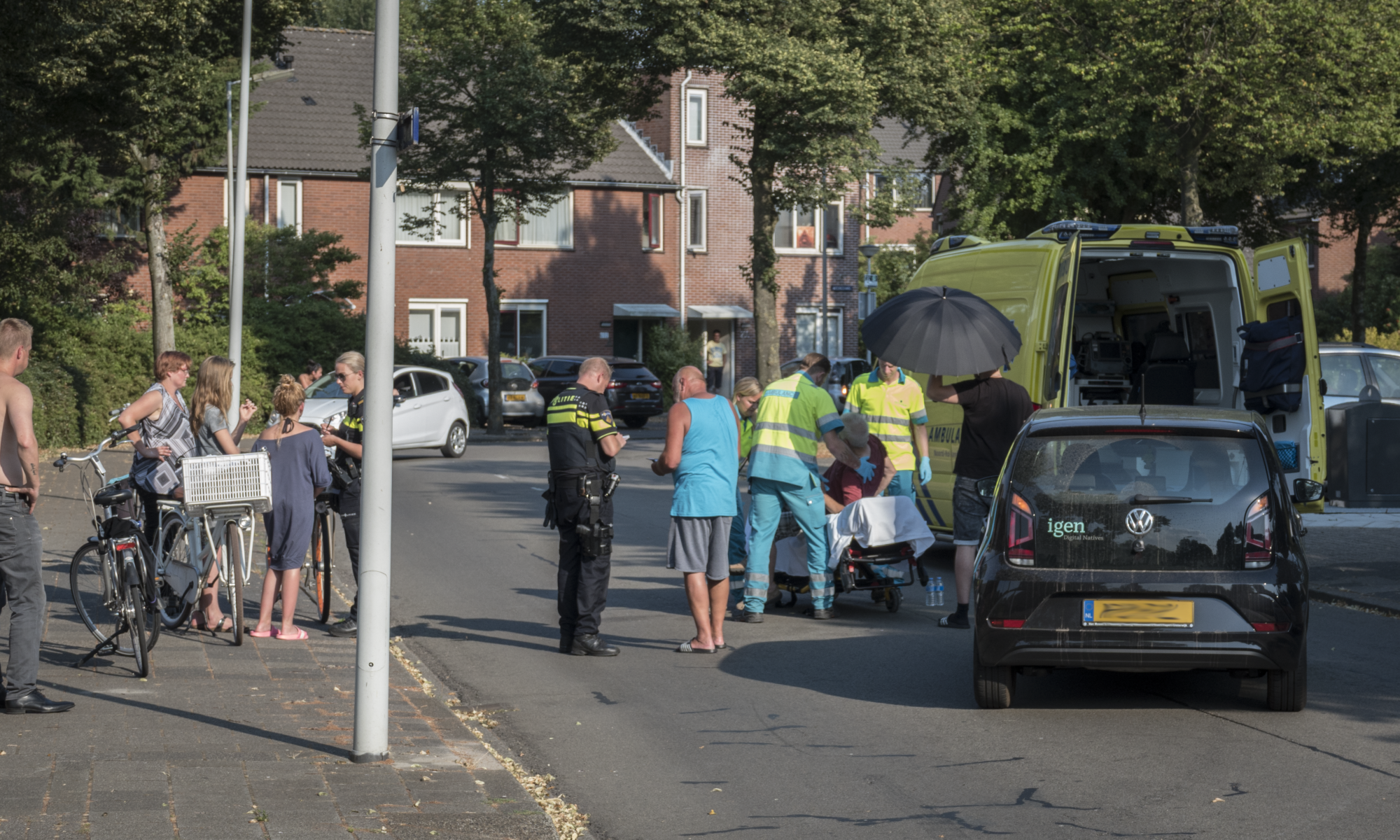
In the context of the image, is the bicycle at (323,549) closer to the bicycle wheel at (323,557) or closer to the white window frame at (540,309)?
the bicycle wheel at (323,557)

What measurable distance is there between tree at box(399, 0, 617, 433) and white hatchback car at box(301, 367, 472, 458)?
6.01 m

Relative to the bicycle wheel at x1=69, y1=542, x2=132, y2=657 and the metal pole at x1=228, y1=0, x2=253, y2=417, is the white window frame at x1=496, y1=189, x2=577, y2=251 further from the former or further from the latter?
the bicycle wheel at x1=69, y1=542, x2=132, y2=657

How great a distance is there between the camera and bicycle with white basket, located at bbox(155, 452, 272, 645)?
8820mm

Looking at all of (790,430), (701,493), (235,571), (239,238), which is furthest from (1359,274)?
(235,571)

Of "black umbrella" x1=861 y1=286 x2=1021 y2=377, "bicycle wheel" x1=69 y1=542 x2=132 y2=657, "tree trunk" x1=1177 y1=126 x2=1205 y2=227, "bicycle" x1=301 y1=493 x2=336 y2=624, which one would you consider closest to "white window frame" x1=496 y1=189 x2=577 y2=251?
"tree trunk" x1=1177 y1=126 x2=1205 y2=227

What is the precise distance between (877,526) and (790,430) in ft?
3.40

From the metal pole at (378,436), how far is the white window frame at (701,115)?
40.6 m

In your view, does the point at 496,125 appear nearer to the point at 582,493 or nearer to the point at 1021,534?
the point at 582,493

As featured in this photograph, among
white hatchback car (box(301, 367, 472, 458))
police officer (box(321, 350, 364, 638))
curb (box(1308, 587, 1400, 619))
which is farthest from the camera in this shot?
white hatchback car (box(301, 367, 472, 458))

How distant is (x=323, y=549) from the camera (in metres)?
10.0

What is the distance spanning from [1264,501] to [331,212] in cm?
3671

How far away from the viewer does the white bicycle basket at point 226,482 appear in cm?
Answer: 878

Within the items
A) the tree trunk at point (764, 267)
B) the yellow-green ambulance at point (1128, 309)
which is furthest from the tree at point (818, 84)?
the yellow-green ambulance at point (1128, 309)

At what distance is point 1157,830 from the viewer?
5.34 meters
